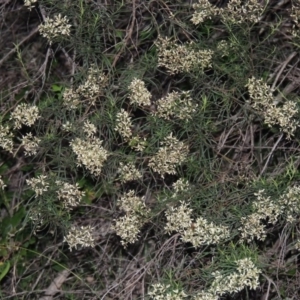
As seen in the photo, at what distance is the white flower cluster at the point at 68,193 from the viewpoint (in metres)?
3.18

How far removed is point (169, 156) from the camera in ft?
10.2

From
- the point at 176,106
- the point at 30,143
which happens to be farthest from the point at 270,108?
the point at 30,143

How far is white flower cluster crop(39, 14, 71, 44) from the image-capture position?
10.4ft

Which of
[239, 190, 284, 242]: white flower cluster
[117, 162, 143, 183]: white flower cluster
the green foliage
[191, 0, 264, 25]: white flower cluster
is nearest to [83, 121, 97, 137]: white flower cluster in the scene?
the green foliage

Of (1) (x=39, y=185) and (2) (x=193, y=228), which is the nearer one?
(2) (x=193, y=228)

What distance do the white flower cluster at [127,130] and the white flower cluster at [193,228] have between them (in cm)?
32

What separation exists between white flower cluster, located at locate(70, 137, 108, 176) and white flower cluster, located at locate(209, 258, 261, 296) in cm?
70

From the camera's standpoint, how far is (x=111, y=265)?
347 centimetres

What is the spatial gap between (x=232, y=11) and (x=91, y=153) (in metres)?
0.86

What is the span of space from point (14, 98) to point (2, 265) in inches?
32.8

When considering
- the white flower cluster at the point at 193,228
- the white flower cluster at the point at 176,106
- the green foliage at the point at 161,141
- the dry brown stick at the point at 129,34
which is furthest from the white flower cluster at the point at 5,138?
the white flower cluster at the point at 193,228

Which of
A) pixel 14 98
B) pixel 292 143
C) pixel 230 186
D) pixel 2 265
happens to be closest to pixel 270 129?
pixel 292 143

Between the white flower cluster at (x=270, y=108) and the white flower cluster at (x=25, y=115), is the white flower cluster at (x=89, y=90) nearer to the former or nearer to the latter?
the white flower cluster at (x=25, y=115)

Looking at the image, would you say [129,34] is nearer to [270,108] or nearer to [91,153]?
[91,153]
